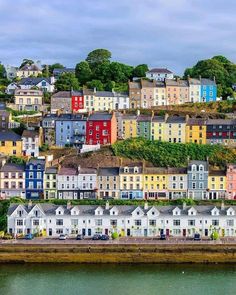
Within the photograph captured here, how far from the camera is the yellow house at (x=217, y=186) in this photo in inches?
2035

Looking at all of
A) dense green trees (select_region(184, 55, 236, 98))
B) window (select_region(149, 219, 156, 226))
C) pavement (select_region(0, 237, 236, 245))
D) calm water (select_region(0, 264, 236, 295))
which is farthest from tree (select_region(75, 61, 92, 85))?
calm water (select_region(0, 264, 236, 295))

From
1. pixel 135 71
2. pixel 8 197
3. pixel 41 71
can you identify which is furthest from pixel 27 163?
pixel 41 71

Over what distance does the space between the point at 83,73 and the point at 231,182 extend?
94.1ft

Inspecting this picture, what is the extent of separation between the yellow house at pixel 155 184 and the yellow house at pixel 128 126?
8990 mm

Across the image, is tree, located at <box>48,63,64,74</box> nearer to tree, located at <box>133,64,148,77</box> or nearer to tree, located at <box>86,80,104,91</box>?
tree, located at <box>133,64,148,77</box>

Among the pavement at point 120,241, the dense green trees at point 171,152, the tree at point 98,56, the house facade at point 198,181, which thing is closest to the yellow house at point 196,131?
the dense green trees at point 171,152

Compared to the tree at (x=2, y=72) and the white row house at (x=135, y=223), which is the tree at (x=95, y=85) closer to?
the tree at (x=2, y=72)

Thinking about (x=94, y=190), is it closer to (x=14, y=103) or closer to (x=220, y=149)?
(x=220, y=149)

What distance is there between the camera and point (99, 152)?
180ft

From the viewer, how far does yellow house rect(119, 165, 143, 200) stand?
169ft

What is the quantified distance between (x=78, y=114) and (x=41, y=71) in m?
27.8

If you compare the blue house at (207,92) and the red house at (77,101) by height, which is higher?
the blue house at (207,92)

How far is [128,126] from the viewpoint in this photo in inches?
2382

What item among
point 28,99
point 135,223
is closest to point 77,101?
point 28,99
